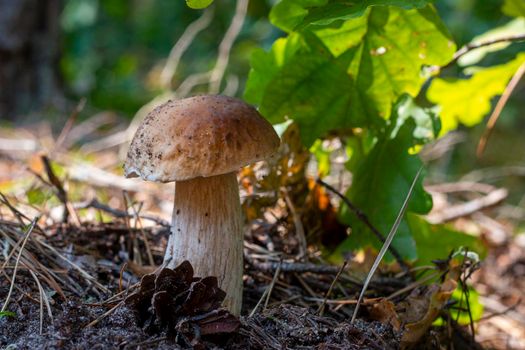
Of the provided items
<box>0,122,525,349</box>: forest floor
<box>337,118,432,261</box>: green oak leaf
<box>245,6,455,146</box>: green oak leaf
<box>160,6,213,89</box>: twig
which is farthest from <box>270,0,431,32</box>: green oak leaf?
<box>160,6,213,89</box>: twig

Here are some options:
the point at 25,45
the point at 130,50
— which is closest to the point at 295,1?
the point at 25,45

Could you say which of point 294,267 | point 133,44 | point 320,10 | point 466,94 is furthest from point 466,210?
point 133,44

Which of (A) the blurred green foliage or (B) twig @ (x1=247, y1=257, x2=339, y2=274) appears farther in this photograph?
(A) the blurred green foliage

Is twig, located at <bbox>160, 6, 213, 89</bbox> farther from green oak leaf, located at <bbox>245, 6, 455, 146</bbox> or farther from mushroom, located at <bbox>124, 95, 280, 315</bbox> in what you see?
mushroom, located at <bbox>124, 95, 280, 315</bbox>

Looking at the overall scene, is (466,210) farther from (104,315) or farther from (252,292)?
(104,315)

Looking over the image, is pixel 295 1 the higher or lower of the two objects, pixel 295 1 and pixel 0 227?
the higher

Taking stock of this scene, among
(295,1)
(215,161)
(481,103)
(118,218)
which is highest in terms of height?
(295,1)

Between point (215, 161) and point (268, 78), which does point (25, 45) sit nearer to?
point (268, 78)

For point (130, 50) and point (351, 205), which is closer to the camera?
point (351, 205)
